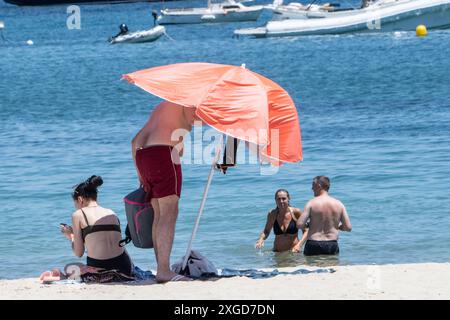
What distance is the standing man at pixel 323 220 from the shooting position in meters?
10.2

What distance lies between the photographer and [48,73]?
40.6 metres

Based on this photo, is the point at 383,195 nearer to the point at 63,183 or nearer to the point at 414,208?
the point at 414,208

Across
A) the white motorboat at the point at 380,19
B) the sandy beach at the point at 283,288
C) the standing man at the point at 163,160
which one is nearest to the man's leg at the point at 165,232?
the standing man at the point at 163,160

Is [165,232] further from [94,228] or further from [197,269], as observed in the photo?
[94,228]

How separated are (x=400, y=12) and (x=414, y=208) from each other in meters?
31.7

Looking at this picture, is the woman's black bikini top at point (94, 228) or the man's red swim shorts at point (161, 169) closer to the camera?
the man's red swim shorts at point (161, 169)

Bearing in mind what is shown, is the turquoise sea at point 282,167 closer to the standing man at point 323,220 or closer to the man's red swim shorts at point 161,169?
the standing man at point 323,220

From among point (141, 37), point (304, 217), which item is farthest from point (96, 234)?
point (141, 37)

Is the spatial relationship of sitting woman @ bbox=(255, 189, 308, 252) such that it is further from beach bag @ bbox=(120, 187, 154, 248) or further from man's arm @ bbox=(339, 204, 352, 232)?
beach bag @ bbox=(120, 187, 154, 248)

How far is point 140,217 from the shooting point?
325 inches

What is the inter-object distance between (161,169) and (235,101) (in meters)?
0.73

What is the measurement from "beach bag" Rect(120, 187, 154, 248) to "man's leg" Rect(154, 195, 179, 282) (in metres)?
0.09

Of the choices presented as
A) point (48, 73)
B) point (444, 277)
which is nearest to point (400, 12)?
point (48, 73)

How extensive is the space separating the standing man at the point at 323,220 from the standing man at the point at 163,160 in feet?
7.73
